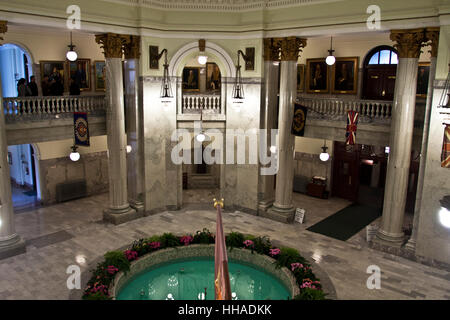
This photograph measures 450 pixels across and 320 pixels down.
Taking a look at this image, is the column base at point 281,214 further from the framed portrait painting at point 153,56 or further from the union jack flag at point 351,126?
the framed portrait painting at point 153,56

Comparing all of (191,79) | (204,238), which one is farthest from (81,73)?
(204,238)

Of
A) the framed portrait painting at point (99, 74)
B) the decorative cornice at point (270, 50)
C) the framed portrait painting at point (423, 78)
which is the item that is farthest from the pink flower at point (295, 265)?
the framed portrait painting at point (99, 74)

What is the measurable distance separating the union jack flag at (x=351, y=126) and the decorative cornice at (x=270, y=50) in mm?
3746

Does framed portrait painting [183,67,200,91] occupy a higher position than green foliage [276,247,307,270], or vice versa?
framed portrait painting [183,67,200,91]

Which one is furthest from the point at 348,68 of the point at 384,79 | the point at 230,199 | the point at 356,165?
the point at 230,199

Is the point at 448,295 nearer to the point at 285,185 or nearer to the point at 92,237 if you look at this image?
the point at 285,185

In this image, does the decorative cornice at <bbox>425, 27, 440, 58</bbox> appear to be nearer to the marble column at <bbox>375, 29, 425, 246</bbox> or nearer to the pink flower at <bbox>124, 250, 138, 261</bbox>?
the marble column at <bbox>375, 29, 425, 246</bbox>

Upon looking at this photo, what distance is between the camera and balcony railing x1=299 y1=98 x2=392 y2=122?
13.4 m

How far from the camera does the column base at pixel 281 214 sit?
50.4 feet

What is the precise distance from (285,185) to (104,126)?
7451mm

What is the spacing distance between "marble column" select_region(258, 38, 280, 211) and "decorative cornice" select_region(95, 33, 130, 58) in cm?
542

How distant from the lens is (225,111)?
16234mm

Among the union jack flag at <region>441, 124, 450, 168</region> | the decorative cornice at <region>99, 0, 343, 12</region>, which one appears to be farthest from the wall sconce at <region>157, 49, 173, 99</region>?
the union jack flag at <region>441, 124, 450, 168</region>

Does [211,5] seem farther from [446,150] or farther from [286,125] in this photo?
[446,150]
